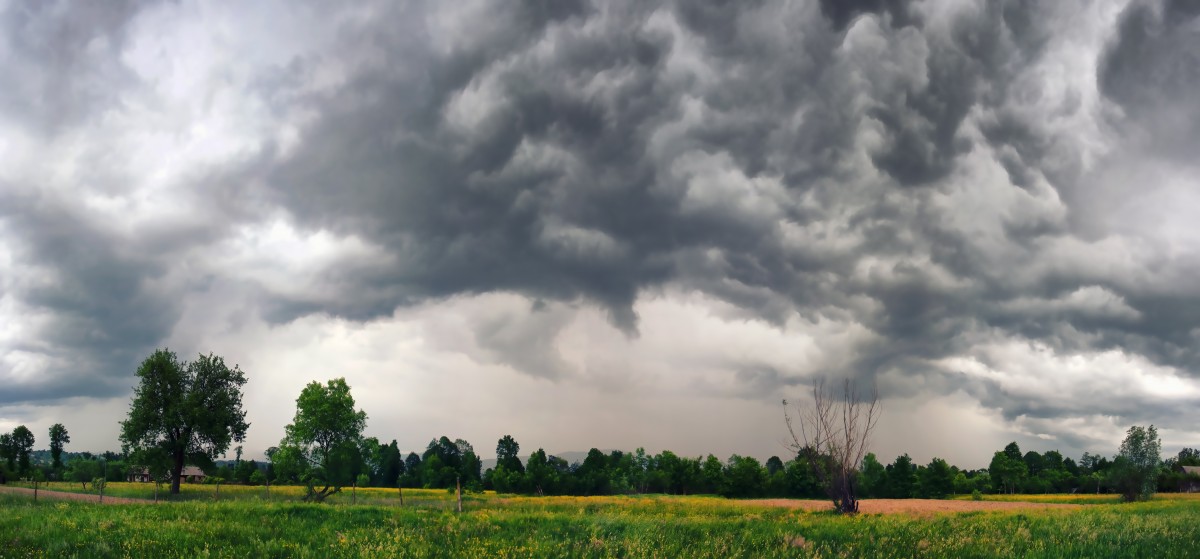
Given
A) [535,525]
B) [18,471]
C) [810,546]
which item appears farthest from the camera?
[18,471]

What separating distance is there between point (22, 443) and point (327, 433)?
10407cm

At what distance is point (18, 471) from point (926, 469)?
13472cm

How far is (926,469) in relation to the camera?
91.6m

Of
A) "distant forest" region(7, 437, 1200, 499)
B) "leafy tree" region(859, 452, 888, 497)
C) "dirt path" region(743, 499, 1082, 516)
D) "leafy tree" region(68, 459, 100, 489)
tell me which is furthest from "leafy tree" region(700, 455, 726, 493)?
"leafy tree" region(68, 459, 100, 489)

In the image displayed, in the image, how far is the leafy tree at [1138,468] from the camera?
206ft

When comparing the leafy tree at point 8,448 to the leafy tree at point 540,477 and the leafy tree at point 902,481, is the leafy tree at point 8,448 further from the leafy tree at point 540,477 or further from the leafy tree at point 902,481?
the leafy tree at point 902,481

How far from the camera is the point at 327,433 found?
50.8 m

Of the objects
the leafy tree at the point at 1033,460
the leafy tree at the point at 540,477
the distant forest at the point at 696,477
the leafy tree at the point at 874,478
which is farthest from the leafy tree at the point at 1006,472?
the leafy tree at the point at 540,477

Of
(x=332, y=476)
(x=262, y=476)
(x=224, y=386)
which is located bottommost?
(x=262, y=476)

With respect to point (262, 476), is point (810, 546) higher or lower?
higher

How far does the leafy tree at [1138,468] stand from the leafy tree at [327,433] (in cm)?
7194

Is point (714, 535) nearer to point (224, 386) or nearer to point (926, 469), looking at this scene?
point (224, 386)

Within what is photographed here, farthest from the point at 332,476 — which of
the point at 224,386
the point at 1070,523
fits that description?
the point at 1070,523

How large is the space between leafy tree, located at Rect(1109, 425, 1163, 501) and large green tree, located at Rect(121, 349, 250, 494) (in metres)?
82.6
